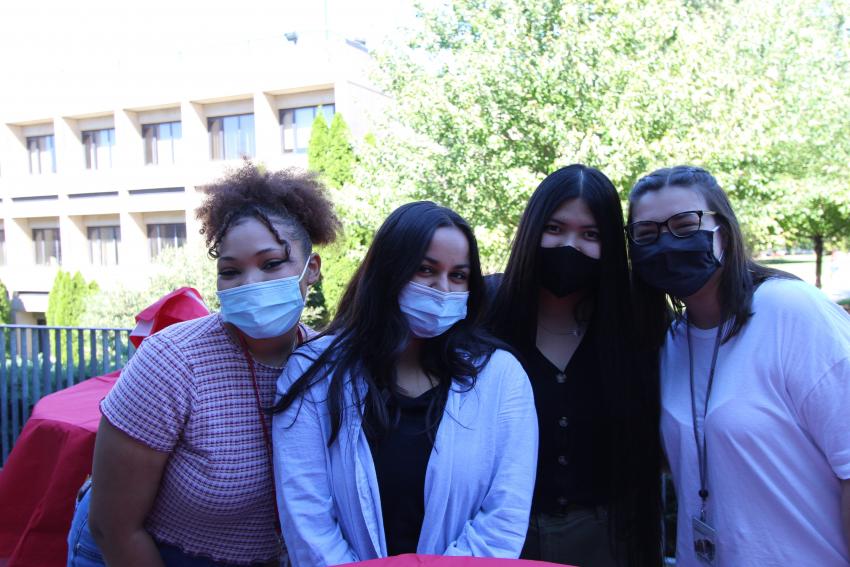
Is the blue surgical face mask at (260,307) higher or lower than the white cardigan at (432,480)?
higher

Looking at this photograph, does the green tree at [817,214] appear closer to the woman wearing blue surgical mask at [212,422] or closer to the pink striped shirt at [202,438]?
the woman wearing blue surgical mask at [212,422]

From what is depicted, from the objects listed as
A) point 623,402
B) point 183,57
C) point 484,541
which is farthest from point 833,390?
point 183,57

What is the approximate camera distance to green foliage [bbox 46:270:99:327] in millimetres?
25266

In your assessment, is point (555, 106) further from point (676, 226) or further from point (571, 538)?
point (571, 538)

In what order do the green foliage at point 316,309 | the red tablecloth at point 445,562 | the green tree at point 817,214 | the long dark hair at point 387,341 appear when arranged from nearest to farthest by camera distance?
the red tablecloth at point 445,562
the long dark hair at point 387,341
the green tree at point 817,214
the green foliage at point 316,309

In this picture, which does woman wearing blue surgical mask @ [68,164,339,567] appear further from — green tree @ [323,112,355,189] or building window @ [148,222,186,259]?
building window @ [148,222,186,259]

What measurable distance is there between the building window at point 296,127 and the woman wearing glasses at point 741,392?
75.8 ft

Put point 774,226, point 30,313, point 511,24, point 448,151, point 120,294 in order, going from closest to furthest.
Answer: point 511,24 → point 448,151 → point 774,226 → point 120,294 → point 30,313

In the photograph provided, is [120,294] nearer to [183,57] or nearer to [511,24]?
[183,57]

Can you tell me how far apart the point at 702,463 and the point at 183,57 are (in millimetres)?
27813

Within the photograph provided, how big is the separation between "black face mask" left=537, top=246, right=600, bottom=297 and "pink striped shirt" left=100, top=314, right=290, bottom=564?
1.05 metres

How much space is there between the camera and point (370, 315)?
215cm

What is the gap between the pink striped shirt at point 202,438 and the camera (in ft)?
6.38

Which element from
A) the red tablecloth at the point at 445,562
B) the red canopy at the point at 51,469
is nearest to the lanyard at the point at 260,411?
the red tablecloth at the point at 445,562
